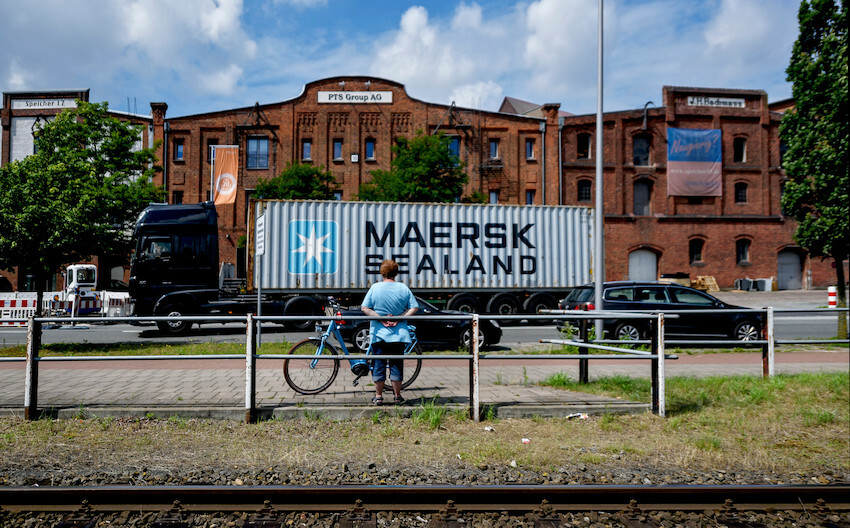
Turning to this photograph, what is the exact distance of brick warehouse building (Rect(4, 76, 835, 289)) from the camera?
36.6m

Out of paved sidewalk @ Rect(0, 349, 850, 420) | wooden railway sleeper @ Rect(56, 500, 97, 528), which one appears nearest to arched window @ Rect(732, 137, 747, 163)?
paved sidewalk @ Rect(0, 349, 850, 420)

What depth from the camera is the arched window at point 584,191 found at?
37375mm

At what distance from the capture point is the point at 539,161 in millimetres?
37219

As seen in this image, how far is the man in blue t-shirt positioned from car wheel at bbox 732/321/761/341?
10.9m

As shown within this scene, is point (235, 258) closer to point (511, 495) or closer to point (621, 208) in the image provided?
point (621, 208)

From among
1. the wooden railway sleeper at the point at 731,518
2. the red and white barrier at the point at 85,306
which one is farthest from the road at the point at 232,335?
the wooden railway sleeper at the point at 731,518

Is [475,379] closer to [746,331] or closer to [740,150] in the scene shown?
[746,331]

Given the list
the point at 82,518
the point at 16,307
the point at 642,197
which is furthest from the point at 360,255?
the point at 642,197

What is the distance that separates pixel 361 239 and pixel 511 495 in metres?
14.8

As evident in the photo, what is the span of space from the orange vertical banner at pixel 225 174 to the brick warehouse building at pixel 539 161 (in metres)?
1.73

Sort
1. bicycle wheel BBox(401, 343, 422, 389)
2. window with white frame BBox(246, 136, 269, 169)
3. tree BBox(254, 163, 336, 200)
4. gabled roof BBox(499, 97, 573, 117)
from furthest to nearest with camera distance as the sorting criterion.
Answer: gabled roof BBox(499, 97, 573, 117), window with white frame BBox(246, 136, 269, 169), tree BBox(254, 163, 336, 200), bicycle wheel BBox(401, 343, 422, 389)

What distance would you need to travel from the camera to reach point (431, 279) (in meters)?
19.0

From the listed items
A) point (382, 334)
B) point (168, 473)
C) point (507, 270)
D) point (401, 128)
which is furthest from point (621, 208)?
point (168, 473)

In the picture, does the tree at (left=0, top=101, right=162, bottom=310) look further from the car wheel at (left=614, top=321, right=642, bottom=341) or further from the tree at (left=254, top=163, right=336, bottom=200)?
the tree at (left=254, top=163, right=336, bottom=200)
